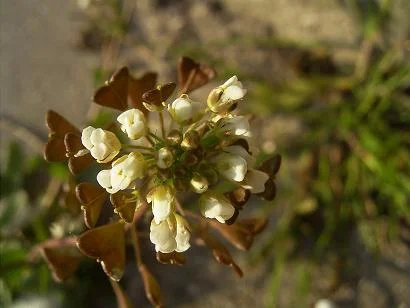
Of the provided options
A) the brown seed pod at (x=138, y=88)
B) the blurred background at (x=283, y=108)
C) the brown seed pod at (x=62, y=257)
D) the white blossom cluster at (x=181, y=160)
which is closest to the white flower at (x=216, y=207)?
the white blossom cluster at (x=181, y=160)

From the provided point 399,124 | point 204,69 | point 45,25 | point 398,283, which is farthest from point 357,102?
point 45,25

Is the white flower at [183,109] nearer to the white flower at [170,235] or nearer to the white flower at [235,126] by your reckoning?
the white flower at [235,126]

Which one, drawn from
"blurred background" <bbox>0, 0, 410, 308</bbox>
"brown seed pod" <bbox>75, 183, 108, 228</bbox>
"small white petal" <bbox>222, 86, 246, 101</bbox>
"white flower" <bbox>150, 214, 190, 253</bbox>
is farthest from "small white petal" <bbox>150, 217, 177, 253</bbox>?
"blurred background" <bbox>0, 0, 410, 308</bbox>

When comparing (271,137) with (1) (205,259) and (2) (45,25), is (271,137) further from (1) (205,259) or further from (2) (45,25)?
(2) (45,25)

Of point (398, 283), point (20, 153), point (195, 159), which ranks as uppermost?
point (195, 159)

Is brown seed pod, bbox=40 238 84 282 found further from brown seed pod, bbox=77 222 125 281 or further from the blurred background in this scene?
the blurred background

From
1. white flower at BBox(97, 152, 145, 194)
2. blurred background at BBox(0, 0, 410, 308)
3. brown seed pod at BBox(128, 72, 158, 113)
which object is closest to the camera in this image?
white flower at BBox(97, 152, 145, 194)
